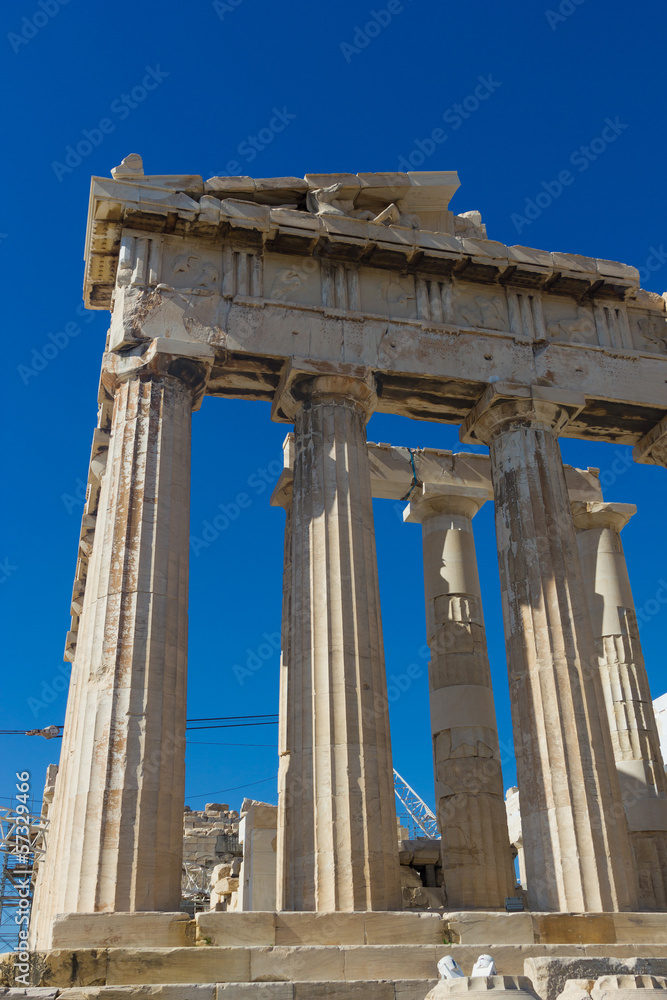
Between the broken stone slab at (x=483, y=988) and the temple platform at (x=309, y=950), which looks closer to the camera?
the broken stone slab at (x=483, y=988)

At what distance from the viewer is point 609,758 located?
688 inches

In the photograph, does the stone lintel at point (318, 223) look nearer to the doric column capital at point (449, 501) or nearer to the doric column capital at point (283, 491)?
the doric column capital at point (283, 491)

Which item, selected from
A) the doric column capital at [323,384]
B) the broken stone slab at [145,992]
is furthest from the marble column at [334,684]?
the broken stone slab at [145,992]

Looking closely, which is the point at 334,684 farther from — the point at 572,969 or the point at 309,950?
the point at 572,969

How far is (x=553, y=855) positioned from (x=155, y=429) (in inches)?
408

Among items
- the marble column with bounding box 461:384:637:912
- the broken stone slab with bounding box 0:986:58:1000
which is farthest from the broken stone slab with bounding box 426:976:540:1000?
the marble column with bounding box 461:384:637:912

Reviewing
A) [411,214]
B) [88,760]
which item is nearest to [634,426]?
[411,214]

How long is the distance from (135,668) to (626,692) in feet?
46.4

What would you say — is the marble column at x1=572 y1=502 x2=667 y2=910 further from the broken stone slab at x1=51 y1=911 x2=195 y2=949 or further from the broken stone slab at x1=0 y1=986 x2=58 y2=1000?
the broken stone slab at x1=0 y1=986 x2=58 y2=1000

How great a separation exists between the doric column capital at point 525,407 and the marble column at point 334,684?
2748mm

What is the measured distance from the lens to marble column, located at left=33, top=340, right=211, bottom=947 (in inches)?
Result: 560

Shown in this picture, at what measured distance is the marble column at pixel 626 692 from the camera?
22.6 m

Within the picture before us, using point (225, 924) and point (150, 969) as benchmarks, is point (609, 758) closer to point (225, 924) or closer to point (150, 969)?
point (225, 924)

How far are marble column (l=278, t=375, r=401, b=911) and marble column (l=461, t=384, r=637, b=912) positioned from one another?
111 inches
